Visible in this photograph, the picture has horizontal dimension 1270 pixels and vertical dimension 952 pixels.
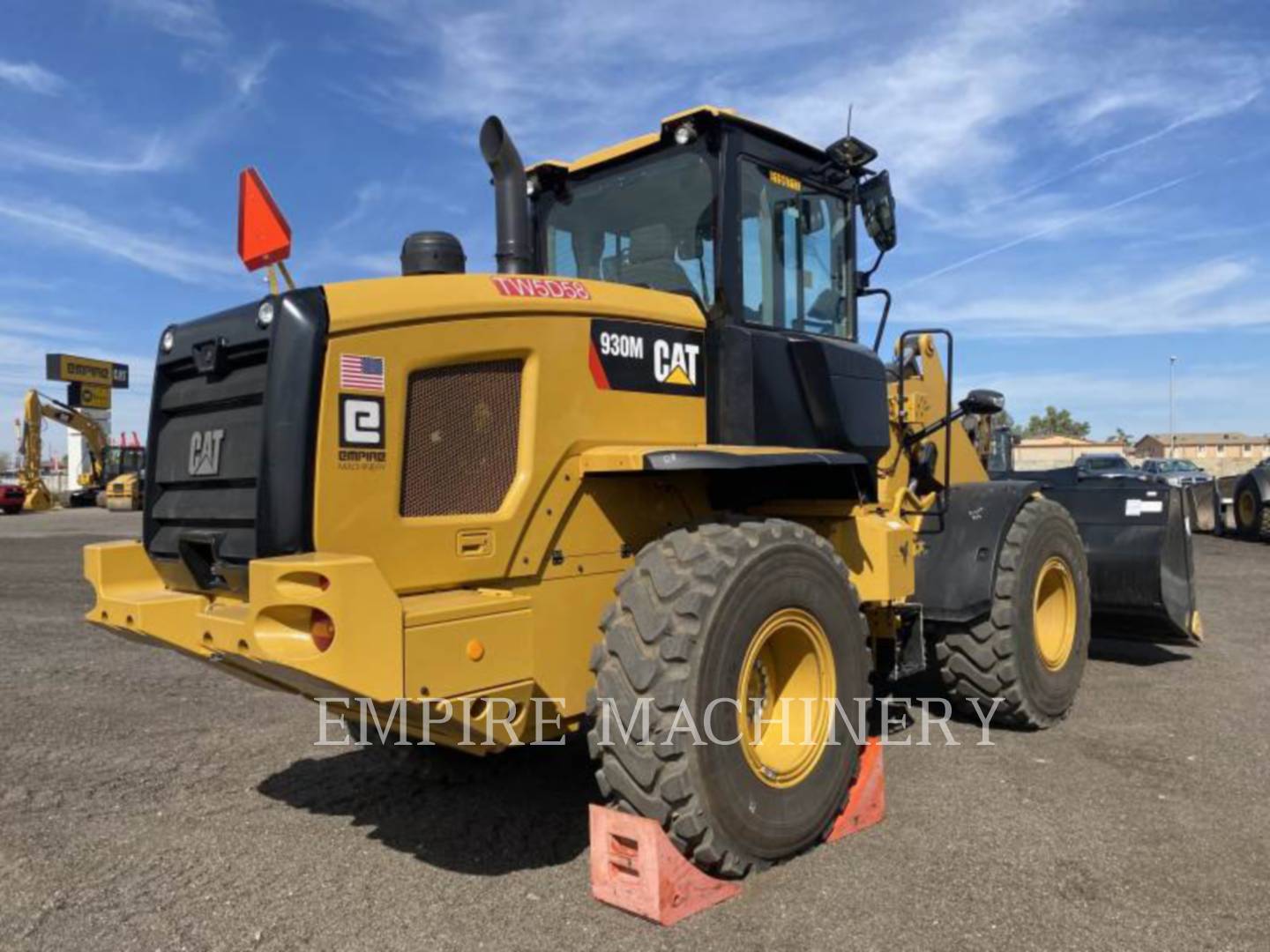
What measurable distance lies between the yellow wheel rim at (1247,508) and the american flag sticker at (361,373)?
1933 centimetres

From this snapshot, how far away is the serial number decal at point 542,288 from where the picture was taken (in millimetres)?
3563

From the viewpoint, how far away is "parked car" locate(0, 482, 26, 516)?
34.7 m

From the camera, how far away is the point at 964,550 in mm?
5527

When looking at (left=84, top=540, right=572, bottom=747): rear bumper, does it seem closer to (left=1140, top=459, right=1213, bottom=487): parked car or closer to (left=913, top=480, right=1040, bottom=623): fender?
(left=913, top=480, right=1040, bottom=623): fender

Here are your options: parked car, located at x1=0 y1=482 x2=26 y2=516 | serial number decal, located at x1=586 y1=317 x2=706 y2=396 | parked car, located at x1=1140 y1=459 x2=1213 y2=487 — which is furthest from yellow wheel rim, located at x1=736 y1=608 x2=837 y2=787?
parked car, located at x1=0 y1=482 x2=26 y2=516

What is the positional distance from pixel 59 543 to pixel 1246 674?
2025 centimetres

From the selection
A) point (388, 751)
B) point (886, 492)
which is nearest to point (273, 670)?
point (388, 751)

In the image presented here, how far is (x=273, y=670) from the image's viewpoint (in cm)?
308

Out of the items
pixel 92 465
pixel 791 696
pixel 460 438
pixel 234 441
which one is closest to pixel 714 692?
pixel 791 696

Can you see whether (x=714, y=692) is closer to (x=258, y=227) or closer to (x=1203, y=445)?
(x=258, y=227)

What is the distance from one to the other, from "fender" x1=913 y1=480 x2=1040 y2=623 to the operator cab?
2.87 ft

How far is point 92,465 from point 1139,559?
42038 millimetres

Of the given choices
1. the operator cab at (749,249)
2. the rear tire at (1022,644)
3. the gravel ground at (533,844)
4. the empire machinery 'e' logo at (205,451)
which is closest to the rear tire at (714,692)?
the gravel ground at (533,844)

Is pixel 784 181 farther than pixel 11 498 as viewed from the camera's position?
No
